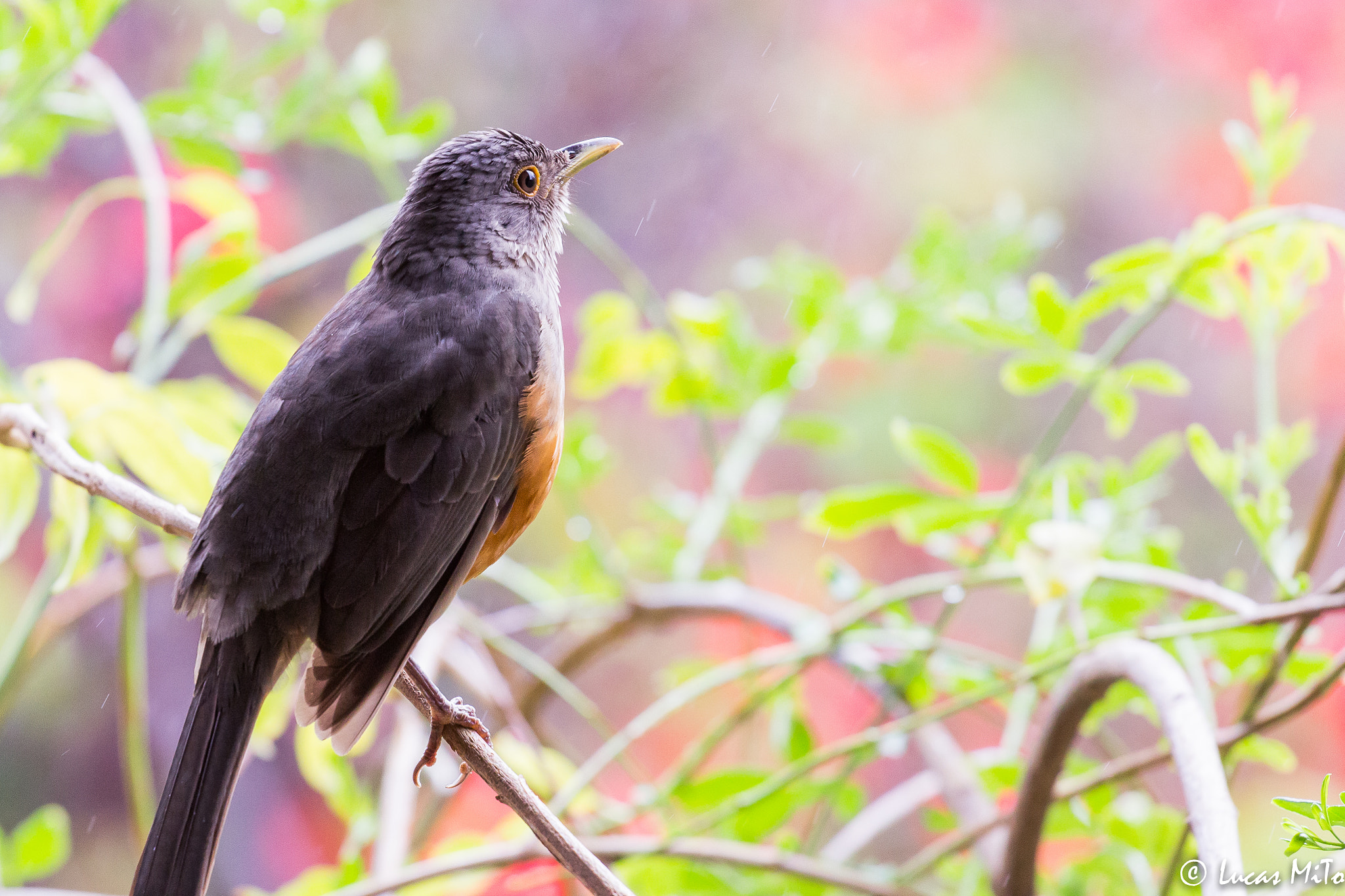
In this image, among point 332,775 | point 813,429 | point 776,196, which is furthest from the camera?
point 776,196

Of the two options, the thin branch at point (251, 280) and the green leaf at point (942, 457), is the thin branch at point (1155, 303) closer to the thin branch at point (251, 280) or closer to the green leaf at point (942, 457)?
→ the green leaf at point (942, 457)

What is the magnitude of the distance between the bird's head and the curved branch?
63 cm

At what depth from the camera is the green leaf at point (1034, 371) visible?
0.94 meters

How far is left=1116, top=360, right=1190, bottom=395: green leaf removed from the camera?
96 centimetres

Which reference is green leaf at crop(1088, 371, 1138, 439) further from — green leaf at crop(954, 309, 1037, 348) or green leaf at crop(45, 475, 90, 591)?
green leaf at crop(45, 475, 90, 591)

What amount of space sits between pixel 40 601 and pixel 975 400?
1924mm

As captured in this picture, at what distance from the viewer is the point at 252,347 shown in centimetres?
101

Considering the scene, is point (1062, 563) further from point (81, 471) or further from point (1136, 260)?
point (81, 471)

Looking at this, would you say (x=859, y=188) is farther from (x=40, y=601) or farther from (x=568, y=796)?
(x=40, y=601)

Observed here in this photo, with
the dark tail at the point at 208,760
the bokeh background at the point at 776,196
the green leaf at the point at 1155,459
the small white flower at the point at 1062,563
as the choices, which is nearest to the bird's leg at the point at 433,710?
the dark tail at the point at 208,760

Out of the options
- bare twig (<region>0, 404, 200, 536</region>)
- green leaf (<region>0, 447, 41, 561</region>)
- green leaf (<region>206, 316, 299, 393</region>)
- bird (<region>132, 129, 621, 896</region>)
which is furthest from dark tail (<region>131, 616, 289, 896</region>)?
green leaf (<region>206, 316, 299, 393</region>)

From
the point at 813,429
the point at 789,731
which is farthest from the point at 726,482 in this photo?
the point at 789,731

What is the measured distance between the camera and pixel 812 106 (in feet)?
8.16

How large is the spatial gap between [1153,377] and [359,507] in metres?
0.72
